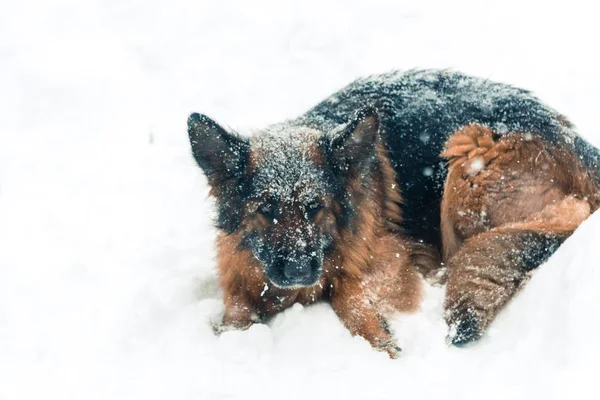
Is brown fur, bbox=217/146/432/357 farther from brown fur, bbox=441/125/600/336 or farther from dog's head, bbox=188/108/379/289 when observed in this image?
brown fur, bbox=441/125/600/336

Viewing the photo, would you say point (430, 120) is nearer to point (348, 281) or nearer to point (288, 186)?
point (348, 281)

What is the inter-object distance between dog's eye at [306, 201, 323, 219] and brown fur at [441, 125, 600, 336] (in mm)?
1027

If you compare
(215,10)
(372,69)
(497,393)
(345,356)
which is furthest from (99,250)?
(215,10)

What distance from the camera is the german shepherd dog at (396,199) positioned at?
401 centimetres

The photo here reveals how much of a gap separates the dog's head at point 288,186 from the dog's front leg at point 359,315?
0.30 metres

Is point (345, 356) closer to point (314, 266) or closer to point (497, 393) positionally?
point (314, 266)

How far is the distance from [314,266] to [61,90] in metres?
4.86

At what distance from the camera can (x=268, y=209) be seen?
13.3ft

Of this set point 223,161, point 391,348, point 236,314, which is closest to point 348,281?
point 391,348

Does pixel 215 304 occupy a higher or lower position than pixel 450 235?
lower

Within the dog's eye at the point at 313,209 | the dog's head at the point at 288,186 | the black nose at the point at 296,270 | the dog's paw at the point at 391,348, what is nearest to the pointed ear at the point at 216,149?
the dog's head at the point at 288,186

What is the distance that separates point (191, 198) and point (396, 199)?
80.4 inches

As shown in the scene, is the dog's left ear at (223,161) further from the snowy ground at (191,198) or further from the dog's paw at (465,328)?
the dog's paw at (465,328)

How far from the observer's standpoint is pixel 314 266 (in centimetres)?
394
